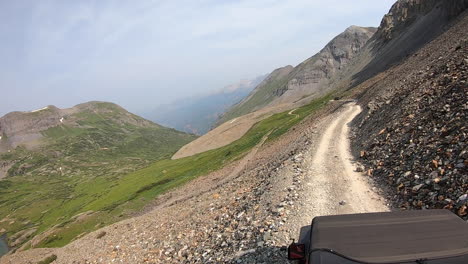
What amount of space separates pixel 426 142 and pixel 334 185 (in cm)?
679

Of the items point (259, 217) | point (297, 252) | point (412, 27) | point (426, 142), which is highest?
point (412, 27)

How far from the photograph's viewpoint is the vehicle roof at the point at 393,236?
27.7 feet

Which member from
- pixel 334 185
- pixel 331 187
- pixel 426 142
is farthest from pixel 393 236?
pixel 426 142

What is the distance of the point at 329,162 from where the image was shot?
1153 inches

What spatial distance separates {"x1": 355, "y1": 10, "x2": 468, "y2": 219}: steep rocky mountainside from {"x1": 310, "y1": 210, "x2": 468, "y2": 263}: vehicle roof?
18.7 ft

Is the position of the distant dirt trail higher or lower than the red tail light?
lower

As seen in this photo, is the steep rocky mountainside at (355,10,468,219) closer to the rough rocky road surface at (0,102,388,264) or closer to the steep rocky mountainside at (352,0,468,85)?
the rough rocky road surface at (0,102,388,264)

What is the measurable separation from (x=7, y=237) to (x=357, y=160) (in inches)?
6916

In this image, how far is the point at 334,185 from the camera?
23.5 m

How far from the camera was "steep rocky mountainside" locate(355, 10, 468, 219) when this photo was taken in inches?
662

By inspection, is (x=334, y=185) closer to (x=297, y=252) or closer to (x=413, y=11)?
(x=297, y=252)

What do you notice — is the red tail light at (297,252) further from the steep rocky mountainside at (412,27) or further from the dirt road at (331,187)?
the steep rocky mountainside at (412,27)

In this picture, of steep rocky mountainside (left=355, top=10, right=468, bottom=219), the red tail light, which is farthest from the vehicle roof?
steep rocky mountainside (left=355, top=10, right=468, bottom=219)

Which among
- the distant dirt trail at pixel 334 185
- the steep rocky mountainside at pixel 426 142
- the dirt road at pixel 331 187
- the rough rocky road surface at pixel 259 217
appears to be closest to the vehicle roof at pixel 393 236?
the steep rocky mountainside at pixel 426 142
